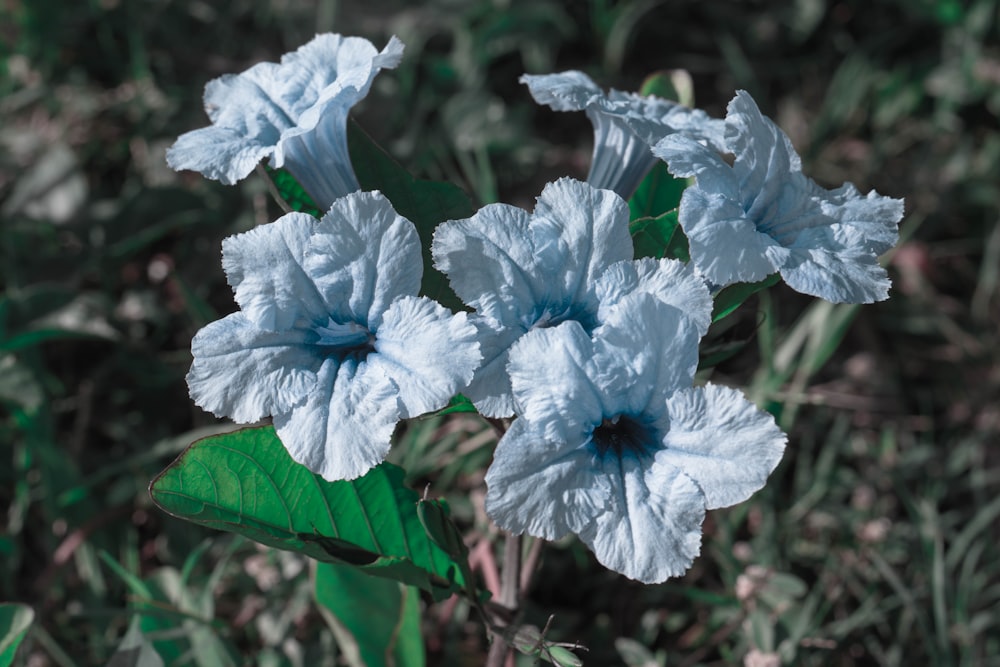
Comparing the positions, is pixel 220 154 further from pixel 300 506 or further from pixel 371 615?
pixel 371 615

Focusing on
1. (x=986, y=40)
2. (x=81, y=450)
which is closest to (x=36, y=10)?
(x=81, y=450)

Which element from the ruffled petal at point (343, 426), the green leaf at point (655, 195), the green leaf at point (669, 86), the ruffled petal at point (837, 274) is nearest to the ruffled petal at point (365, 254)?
the ruffled petal at point (343, 426)

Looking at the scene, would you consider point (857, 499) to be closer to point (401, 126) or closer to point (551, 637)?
point (551, 637)

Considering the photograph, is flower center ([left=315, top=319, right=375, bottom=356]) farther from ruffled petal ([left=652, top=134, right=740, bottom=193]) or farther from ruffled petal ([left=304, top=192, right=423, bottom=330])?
ruffled petal ([left=652, top=134, right=740, bottom=193])

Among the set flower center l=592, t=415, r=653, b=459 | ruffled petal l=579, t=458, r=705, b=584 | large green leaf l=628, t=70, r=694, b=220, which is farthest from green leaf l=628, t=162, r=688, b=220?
ruffled petal l=579, t=458, r=705, b=584

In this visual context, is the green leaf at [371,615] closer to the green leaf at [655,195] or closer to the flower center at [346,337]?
the flower center at [346,337]

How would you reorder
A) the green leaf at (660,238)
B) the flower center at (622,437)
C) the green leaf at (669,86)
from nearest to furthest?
the flower center at (622,437) < the green leaf at (660,238) < the green leaf at (669,86)
